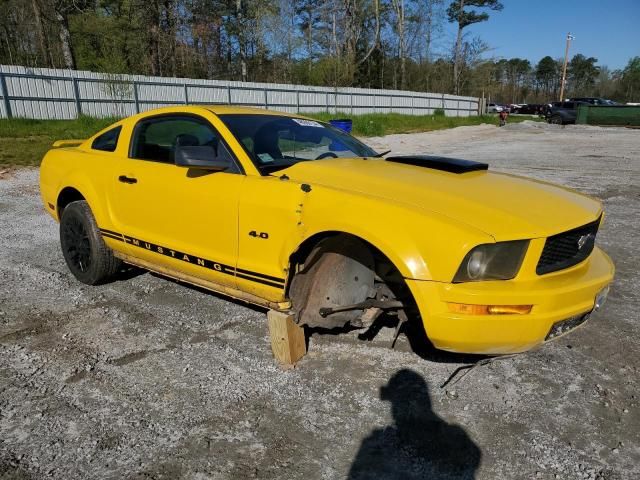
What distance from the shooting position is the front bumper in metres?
2.29

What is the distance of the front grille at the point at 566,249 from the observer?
246 centimetres

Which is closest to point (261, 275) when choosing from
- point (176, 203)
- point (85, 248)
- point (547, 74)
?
point (176, 203)

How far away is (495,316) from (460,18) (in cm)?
5758

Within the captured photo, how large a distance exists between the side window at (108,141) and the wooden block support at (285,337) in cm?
214

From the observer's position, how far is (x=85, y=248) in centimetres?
418

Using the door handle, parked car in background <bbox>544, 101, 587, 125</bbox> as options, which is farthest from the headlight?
Answer: parked car in background <bbox>544, 101, 587, 125</bbox>

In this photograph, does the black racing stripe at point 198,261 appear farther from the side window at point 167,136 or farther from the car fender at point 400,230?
the side window at point 167,136

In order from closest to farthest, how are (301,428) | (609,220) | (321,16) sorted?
(301,428), (609,220), (321,16)

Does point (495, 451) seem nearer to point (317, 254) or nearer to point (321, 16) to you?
point (317, 254)

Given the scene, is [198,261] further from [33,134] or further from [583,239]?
[33,134]

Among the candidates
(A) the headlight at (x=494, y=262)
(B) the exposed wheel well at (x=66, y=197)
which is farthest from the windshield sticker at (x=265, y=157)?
(B) the exposed wheel well at (x=66, y=197)

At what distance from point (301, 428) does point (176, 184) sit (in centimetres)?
184

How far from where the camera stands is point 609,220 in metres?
6.78

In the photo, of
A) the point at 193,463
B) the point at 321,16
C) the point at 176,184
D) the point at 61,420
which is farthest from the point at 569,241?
the point at 321,16
